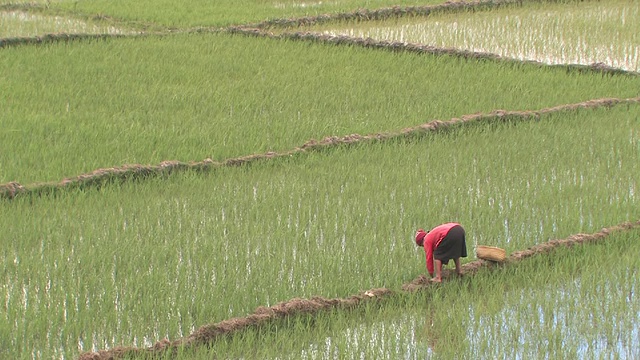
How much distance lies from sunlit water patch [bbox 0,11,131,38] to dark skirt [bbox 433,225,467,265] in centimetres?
629

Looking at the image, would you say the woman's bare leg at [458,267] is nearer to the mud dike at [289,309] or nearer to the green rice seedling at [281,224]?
the mud dike at [289,309]

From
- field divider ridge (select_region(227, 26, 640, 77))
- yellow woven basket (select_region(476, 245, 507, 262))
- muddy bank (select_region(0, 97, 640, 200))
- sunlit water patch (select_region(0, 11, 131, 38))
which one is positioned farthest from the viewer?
sunlit water patch (select_region(0, 11, 131, 38))

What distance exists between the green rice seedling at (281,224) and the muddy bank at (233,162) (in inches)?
2.5

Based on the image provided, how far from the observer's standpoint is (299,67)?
8469 millimetres

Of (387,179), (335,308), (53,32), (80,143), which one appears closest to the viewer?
(335,308)

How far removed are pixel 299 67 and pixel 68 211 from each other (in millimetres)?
3542

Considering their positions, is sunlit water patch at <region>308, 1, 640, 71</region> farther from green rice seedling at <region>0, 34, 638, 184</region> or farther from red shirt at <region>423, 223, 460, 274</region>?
red shirt at <region>423, 223, 460, 274</region>

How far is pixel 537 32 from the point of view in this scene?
10.1m

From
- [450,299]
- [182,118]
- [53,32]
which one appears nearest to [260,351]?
[450,299]

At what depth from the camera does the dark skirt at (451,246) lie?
415 centimetres

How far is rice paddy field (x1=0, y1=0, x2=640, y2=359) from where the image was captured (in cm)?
400

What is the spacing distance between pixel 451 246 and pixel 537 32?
20.9 ft

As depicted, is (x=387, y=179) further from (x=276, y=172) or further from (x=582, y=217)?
(x=582, y=217)

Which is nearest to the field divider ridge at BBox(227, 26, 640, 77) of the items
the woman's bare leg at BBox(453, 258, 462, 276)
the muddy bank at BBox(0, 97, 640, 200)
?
the muddy bank at BBox(0, 97, 640, 200)
